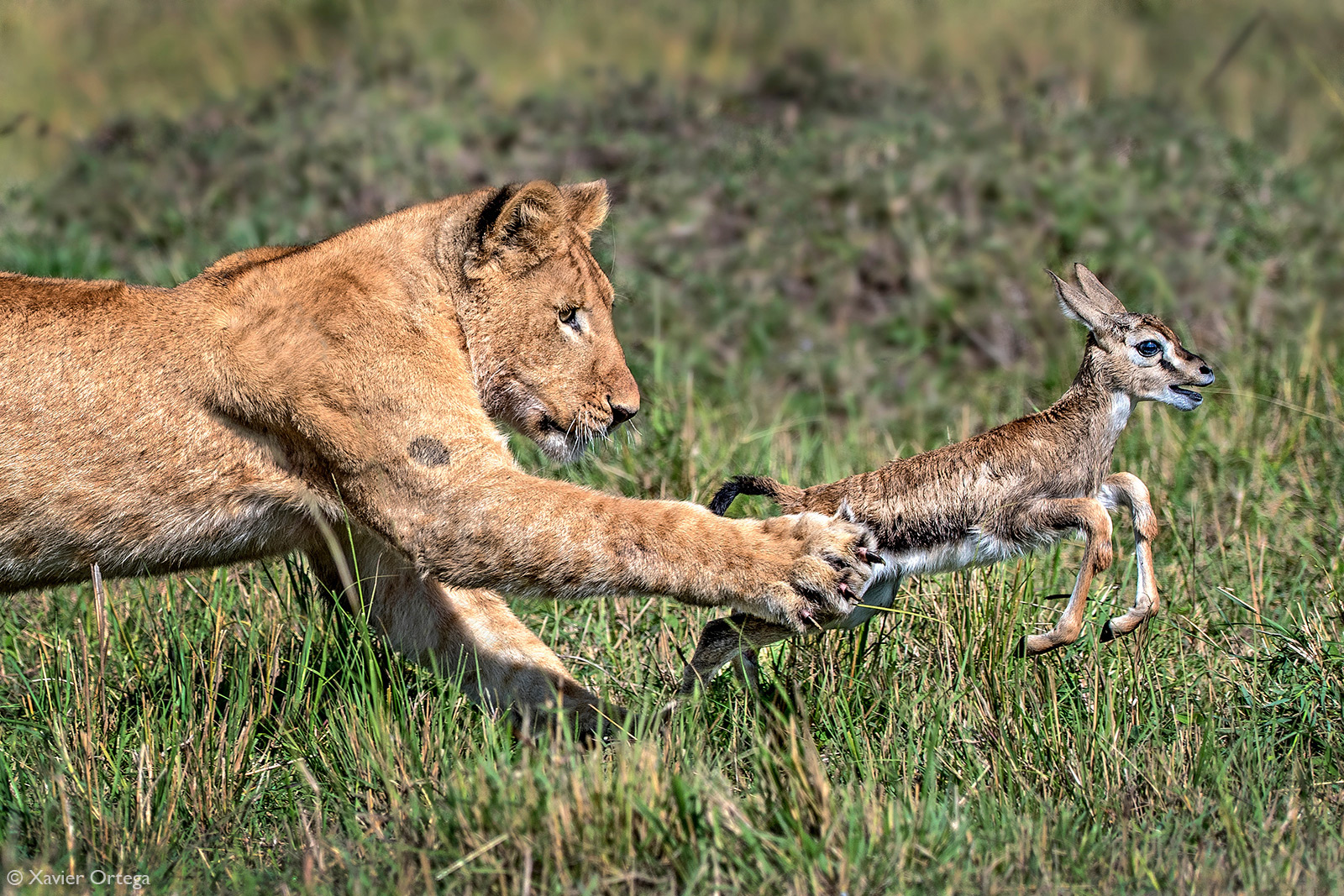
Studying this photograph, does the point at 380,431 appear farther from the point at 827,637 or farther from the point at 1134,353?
the point at 1134,353

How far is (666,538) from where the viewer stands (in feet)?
11.2

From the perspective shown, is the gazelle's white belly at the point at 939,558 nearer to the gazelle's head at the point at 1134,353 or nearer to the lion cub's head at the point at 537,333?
the gazelle's head at the point at 1134,353


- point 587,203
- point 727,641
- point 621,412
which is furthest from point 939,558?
point 587,203

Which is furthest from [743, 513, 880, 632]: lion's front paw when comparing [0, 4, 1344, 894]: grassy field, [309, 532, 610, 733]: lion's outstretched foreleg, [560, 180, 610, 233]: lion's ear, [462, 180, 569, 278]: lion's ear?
[560, 180, 610, 233]: lion's ear

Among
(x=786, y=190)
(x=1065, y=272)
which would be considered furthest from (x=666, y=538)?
(x=786, y=190)

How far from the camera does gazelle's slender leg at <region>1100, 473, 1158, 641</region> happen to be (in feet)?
10.6

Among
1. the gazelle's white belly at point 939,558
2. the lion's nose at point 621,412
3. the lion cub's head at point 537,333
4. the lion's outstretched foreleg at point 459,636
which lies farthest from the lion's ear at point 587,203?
the gazelle's white belly at point 939,558

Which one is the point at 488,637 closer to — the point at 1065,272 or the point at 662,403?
the point at 662,403

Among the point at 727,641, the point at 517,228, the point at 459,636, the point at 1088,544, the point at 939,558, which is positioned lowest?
the point at 459,636

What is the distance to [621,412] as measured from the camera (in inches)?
156

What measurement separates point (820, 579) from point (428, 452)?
3.41 feet

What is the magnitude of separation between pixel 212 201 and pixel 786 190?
12.4ft

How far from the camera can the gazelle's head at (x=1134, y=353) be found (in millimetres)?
3445

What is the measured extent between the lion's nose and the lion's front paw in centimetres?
78
